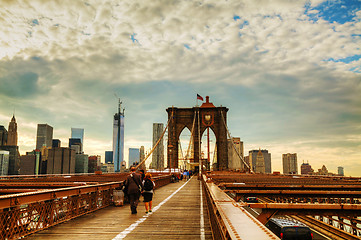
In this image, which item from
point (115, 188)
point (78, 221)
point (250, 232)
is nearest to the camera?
point (250, 232)

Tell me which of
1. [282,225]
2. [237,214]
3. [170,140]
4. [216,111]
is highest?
[216,111]

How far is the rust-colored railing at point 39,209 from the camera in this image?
6521mm

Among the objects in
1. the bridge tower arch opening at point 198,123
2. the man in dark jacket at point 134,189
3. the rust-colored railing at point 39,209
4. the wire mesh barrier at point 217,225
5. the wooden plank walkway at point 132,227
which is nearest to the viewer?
the wire mesh barrier at point 217,225

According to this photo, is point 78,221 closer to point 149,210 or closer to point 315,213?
point 149,210

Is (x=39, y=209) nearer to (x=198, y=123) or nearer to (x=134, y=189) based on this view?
(x=134, y=189)

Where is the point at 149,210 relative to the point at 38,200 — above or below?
below

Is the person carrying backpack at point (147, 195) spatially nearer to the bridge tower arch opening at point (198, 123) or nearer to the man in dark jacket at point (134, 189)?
the man in dark jacket at point (134, 189)

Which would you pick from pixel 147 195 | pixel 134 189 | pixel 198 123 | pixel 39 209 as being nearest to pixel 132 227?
pixel 39 209

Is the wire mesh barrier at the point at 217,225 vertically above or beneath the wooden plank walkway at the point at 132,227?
above

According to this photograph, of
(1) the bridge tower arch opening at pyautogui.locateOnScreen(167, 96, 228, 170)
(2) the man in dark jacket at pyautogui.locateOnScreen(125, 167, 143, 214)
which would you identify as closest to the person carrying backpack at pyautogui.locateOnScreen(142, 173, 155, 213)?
(2) the man in dark jacket at pyautogui.locateOnScreen(125, 167, 143, 214)

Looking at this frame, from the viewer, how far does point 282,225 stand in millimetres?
23891

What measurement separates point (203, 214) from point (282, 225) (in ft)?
52.8

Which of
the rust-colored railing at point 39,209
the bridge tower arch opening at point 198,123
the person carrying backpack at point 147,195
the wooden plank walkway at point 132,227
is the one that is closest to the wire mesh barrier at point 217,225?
the wooden plank walkway at point 132,227

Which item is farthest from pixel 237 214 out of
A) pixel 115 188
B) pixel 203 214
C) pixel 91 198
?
pixel 115 188
